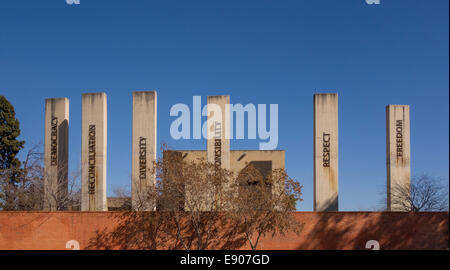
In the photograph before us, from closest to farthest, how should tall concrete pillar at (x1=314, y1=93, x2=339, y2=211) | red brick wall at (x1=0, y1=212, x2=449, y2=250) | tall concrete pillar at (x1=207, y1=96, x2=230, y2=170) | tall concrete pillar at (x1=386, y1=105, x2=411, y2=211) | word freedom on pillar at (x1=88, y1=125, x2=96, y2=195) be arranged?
red brick wall at (x1=0, y1=212, x2=449, y2=250) → tall concrete pillar at (x1=314, y1=93, x2=339, y2=211) → tall concrete pillar at (x1=386, y1=105, x2=411, y2=211) → tall concrete pillar at (x1=207, y1=96, x2=230, y2=170) → word freedom on pillar at (x1=88, y1=125, x2=96, y2=195)

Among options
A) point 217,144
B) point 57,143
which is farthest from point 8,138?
point 217,144

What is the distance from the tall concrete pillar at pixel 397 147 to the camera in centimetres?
3228

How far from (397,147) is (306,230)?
34.0 ft

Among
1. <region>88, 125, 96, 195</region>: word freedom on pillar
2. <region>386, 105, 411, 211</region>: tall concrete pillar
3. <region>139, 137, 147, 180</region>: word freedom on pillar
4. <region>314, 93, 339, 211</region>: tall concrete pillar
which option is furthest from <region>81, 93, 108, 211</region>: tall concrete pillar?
<region>386, 105, 411, 211</region>: tall concrete pillar

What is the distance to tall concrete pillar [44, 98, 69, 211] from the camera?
3444cm

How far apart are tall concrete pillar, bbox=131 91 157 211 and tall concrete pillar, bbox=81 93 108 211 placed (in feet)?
8.39

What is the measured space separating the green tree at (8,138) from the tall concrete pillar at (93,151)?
10847 mm

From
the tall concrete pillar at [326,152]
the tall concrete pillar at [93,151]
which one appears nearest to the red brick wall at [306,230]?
the tall concrete pillar at [326,152]

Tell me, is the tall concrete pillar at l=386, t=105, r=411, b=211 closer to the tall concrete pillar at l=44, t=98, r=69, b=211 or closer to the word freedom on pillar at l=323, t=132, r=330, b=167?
the word freedom on pillar at l=323, t=132, r=330, b=167

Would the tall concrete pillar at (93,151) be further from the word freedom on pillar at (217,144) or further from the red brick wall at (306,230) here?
the word freedom on pillar at (217,144)

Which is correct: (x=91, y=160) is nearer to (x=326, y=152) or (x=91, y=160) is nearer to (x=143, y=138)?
(x=143, y=138)

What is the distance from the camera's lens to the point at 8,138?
41.5 meters

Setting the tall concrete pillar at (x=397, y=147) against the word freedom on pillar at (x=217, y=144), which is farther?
the word freedom on pillar at (x=217, y=144)
